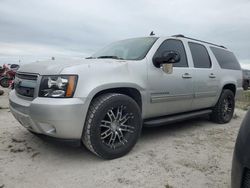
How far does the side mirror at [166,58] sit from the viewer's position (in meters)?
3.80

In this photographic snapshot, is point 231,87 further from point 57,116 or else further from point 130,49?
point 57,116

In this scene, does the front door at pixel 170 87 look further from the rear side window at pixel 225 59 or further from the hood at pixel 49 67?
the rear side window at pixel 225 59

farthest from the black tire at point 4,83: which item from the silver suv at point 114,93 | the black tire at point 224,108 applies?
the black tire at point 224,108

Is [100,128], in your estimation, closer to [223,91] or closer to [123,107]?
[123,107]

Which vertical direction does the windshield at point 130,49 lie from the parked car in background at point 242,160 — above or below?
above

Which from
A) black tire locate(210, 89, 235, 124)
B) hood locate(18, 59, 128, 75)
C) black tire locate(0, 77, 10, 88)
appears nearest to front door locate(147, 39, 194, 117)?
hood locate(18, 59, 128, 75)

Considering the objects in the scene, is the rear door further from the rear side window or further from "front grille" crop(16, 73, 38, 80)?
"front grille" crop(16, 73, 38, 80)

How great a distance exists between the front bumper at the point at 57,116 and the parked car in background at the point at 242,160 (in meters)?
1.83

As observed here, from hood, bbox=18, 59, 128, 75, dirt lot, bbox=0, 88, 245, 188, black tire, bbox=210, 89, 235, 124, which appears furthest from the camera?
black tire, bbox=210, 89, 235, 124

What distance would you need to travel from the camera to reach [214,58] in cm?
554

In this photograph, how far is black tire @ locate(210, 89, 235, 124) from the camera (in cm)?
569

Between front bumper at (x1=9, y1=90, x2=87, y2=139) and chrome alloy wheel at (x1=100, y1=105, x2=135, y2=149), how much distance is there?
0.36m

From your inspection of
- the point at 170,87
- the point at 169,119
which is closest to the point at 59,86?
the point at 170,87

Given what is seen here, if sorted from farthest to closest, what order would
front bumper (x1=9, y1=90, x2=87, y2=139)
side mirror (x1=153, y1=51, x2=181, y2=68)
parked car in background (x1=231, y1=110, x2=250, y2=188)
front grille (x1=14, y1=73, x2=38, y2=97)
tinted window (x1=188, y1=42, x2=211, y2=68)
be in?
1. tinted window (x1=188, y1=42, x2=211, y2=68)
2. side mirror (x1=153, y1=51, x2=181, y2=68)
3. front grille (x1=14, y1=73, x2=38, y2=97)
4. front bumper (x1=9, y1=90, x2=87, y2=139)
5. parked car in background (x1=231, y1=110, x2=250, y2=188)
